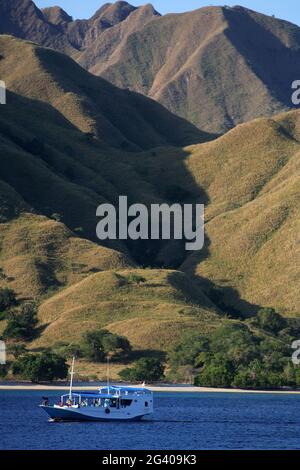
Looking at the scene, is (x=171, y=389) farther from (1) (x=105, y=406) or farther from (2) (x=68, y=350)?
(1) (x=105, y=406)

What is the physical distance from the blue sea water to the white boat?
110 cm

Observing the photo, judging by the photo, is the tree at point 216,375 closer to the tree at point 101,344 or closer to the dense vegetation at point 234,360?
the dense vegetation at point 234,360

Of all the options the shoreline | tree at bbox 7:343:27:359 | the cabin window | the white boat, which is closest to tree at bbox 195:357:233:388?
the shoreline

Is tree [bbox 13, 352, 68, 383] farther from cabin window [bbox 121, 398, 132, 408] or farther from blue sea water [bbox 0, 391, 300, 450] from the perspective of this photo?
cabin window [bbox 121, 398, 132, 408]

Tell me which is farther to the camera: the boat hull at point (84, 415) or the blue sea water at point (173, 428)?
the boat hull at point (84, 415)

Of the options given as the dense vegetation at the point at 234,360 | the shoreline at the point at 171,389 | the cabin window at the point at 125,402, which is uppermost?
the dense vegetation at the point at 234,360

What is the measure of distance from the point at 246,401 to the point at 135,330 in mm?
47790

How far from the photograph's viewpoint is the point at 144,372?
17038 centimetres

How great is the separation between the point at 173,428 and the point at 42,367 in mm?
54440

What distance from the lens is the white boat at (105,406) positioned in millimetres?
116625

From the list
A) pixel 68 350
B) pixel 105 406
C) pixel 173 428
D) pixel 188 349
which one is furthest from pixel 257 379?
pixel 173 428

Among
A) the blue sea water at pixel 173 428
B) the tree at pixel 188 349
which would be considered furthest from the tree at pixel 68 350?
the blue sea water at pixel 173 428
